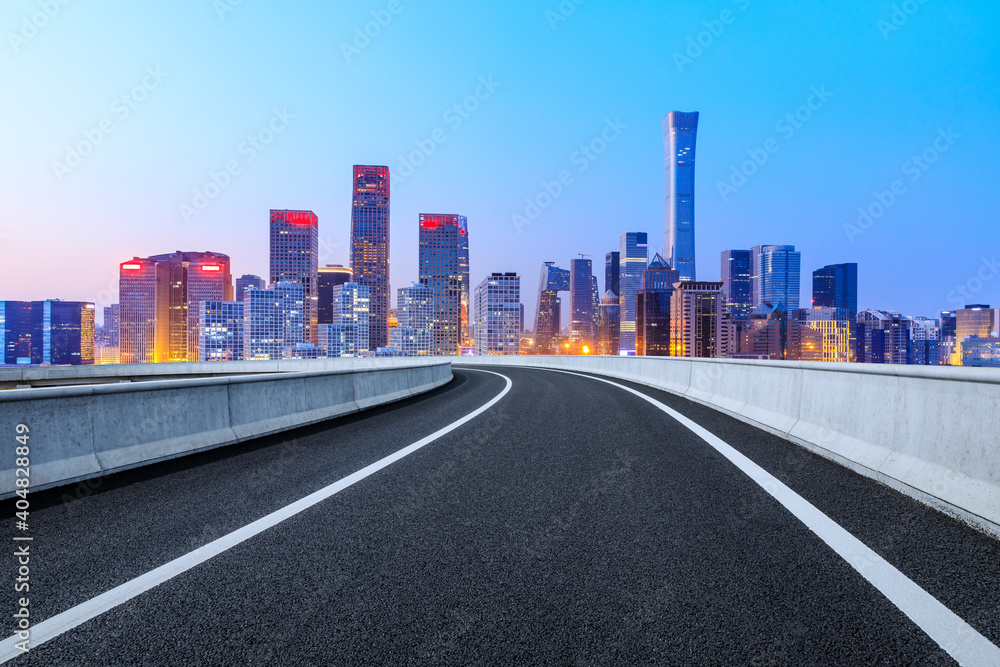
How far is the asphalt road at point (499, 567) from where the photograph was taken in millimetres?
2371

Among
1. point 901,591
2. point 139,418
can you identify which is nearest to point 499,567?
point 901,591

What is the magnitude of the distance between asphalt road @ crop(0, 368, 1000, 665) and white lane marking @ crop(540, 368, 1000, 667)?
2.5 inches

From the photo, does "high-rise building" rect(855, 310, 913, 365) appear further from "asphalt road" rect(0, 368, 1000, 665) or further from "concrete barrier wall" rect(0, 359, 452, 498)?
"asphalt road" rect(0, 368, 1000, 665)

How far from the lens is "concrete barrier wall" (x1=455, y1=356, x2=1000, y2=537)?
4.27 meters

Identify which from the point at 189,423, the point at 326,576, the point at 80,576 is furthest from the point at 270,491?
the point at 189,423

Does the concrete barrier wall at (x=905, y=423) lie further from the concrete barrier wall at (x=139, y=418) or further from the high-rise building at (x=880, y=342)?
the high-rise building at (x=880, y=342)

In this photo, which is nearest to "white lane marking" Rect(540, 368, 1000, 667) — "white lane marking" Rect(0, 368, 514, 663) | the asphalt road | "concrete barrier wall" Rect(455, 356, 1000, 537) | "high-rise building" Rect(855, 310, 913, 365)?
the asphalt road

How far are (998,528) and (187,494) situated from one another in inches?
252

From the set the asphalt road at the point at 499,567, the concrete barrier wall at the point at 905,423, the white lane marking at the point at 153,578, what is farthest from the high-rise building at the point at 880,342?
the white lane marking at the point at 153,578

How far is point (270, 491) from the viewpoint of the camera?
526 centimetres

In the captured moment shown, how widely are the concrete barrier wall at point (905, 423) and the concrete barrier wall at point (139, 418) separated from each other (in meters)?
7.81

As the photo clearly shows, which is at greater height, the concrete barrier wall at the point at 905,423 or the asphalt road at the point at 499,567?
the concrete barrier wall at the point at 905,423

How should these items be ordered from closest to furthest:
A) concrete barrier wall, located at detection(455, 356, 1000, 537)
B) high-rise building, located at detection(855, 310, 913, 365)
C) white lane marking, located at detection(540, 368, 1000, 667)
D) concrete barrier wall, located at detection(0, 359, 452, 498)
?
white lane marking, located at detection(540, 368, 1000, 667) < concrete barrier wall, located at detection(455, 356, 1000, 537) < concrete barrier wall, located at detection(0, 359, 452, 498) < high-rise building, located at detection(855, 310, 913, 365)

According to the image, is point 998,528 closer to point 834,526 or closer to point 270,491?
point 834,526
